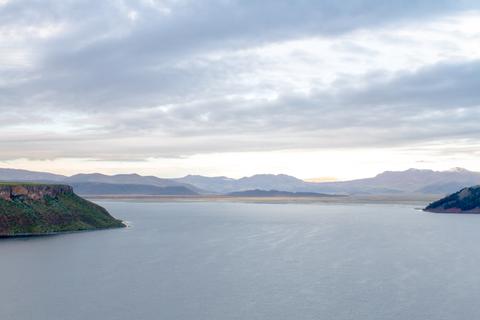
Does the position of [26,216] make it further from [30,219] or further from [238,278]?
[238,278]

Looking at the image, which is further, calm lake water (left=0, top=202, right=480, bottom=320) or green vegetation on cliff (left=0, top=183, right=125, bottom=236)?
green vegetation on cliff (left=0, top=183, right=125, bottom=236)

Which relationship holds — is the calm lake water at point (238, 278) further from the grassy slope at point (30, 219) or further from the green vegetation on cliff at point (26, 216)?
the green vegetation on cliff at point (26, 216)

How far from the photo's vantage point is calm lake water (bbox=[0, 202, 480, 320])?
269ft

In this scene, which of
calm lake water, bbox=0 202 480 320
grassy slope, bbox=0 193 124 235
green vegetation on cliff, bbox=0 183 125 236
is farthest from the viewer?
green vegetation on cliff, bbox=0 183 125 236

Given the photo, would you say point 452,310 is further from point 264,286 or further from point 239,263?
point 239,263

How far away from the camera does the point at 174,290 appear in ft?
→ 313

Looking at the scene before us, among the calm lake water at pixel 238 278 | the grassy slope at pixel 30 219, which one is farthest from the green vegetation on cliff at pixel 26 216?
the calm lake water at pixel 238 278

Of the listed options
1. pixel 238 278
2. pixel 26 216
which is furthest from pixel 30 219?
pixel 238 278

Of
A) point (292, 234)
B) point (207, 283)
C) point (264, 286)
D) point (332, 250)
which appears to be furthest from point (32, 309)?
point (292, 234)

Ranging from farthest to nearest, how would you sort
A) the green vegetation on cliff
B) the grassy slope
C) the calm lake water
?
the green vegetation on cliff < the grassy slope < the calm lake water

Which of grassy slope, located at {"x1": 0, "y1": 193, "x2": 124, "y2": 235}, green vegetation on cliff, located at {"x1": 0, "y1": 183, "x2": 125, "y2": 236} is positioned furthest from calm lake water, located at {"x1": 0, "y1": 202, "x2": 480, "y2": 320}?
green vegetation on cliff, located at {"x1": 0, "y1": 183, "x2": 125, "y2": 236}

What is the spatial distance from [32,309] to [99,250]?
61.7m

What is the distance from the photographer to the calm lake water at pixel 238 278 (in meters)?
82.0

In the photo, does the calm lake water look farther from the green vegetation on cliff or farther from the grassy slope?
the green vegetation on cliff
